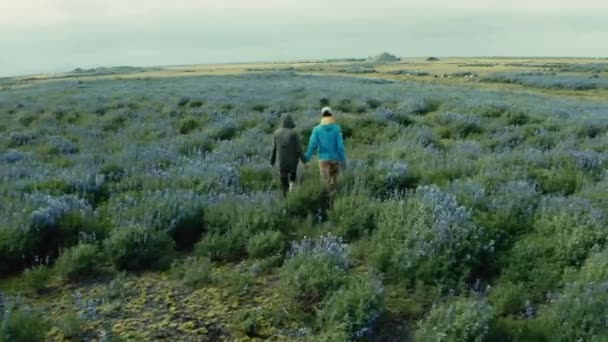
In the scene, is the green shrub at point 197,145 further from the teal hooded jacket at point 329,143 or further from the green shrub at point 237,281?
the green shrub at point 237,281

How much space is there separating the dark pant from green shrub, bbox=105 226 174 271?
9.28ft

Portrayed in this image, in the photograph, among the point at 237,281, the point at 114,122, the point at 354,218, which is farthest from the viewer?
the point at 114,122

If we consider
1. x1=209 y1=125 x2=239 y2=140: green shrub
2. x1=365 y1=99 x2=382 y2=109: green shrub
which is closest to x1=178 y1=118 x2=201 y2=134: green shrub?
x1=209 y1=125 x2=239 y2=140: green shrub

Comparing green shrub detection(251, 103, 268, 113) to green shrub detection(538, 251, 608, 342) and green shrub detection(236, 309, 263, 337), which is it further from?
green shrub detection(538, 251, 608, 342)

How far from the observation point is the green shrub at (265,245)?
6.05 m

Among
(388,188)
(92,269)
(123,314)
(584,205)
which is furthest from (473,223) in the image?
(92,269)

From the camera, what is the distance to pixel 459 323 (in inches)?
169

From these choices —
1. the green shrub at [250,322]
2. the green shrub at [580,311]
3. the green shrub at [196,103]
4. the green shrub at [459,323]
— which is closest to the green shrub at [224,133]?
the green shrub at [196,103]

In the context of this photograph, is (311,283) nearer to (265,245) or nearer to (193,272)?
(265,245)

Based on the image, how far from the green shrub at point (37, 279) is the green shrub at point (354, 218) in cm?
326

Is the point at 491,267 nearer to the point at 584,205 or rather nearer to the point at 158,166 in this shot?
the point at 584,205

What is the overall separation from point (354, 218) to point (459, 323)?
249cm

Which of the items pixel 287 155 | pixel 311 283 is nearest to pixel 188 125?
pixel 287 155

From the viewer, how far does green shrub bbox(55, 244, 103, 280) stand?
221 inches
